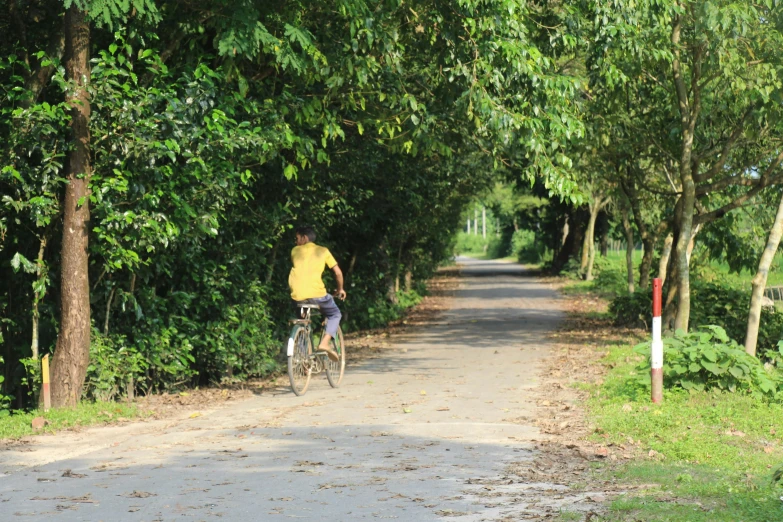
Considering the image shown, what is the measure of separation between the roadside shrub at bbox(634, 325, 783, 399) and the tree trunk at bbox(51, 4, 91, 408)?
6.08 metres

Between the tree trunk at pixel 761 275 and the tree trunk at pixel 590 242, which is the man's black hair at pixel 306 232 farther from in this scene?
the tree trunk at pixel 590 242

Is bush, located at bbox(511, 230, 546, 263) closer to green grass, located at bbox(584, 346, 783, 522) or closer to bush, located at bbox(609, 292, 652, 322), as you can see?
bush, located at bbox(609, 292, 652, 322)

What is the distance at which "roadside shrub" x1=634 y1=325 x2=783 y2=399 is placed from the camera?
10.9 meters

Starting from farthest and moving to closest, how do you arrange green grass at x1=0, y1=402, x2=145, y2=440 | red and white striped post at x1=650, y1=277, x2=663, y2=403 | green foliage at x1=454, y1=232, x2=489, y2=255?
green foliage at x1=454, y1=232, x2=489, y2=255 < red and white striped post at x1=650, y1=277, x2=663, y2=403 < green grass at x1=0, y1=402, x2=145, y2=440

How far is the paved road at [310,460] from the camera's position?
6496mm

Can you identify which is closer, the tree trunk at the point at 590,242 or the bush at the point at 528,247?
the tree trunk at the point at 590,242

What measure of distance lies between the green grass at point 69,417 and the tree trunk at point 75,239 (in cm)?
26

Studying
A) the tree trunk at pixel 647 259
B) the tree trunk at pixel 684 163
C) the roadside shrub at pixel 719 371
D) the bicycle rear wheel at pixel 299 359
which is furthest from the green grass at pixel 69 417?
the tree trunk at pixel 647 259

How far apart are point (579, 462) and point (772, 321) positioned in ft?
44.0

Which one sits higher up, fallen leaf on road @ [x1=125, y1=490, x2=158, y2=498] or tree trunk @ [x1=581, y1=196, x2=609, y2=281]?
tree trunk @ [x1=581, y1=196, x2=609, y2=281]

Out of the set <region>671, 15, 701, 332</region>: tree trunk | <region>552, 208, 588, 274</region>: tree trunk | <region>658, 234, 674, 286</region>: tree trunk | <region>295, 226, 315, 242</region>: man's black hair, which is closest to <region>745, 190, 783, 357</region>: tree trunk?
<region>671, 15, 701, 332</region>: tree trunk

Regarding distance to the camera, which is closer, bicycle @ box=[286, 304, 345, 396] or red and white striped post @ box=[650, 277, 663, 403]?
red and white striped post @ box=[650, 277, 663, 403]

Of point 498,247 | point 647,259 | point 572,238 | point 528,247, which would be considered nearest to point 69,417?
point 647,259

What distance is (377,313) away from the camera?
24.4 metres
